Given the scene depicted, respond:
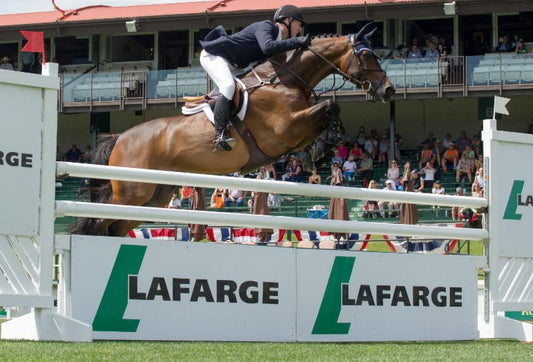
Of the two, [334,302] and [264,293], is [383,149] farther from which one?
[264,293]

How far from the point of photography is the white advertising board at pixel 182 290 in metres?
5.91

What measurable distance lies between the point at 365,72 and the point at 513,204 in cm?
205

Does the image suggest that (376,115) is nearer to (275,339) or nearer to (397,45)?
(397,45)

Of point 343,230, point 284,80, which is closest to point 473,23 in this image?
point 284,80

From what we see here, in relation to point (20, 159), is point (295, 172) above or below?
above

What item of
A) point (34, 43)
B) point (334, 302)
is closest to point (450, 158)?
point (334, 302)

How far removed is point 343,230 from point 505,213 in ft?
4.74

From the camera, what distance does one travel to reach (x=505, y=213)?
24.9 feet

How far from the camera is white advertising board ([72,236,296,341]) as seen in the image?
5914 millimetres

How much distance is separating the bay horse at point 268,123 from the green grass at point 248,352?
2.50 m

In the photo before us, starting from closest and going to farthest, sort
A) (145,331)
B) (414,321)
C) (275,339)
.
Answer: (145,331)
(275,339)
(414,321)

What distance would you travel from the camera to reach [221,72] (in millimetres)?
8727

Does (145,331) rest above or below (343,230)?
below

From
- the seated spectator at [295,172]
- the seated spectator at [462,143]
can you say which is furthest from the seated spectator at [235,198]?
the seated spectator at [462,143]
